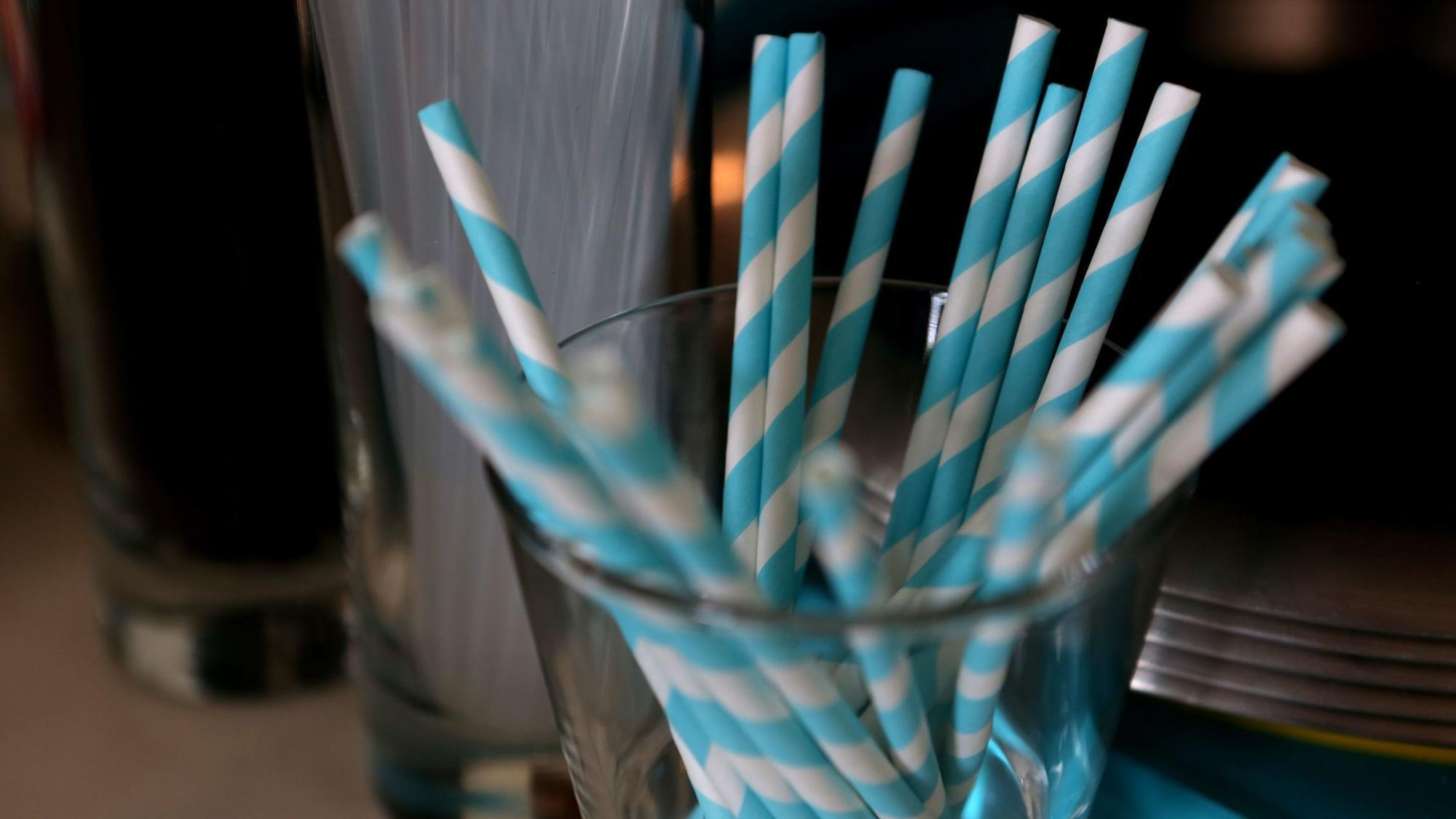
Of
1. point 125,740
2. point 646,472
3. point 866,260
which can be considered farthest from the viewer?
point 125,740

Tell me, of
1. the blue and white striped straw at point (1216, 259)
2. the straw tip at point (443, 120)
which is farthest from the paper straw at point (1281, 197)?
the straw tip at point (443, 120)

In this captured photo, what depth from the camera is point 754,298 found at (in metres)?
0.23

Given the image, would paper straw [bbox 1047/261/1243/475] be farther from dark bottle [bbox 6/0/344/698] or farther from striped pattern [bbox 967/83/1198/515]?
dark bottle [bbox 6/0/344/698]

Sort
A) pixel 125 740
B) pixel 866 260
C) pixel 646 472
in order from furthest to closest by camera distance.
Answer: pixel 125 740, pixel 866 260, pixel 646 472

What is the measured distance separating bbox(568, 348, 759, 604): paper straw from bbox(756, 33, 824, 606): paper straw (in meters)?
0.07

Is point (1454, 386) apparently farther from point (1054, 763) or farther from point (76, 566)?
point (76, 566)

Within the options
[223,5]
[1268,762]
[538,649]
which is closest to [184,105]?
[223,5]

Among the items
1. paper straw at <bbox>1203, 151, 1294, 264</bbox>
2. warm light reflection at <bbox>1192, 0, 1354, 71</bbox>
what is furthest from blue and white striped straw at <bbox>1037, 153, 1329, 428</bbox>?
warm light reflection at <bbox>1192, 0, 1354, 71</bbox>

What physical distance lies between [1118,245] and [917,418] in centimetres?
5

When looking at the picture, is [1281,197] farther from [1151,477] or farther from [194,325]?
[194,325]

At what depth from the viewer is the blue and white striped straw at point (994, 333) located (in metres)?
0.23

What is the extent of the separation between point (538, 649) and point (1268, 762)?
18 centimetres

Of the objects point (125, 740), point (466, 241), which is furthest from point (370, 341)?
point (125, 740)

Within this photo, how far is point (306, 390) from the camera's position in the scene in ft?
1.11
